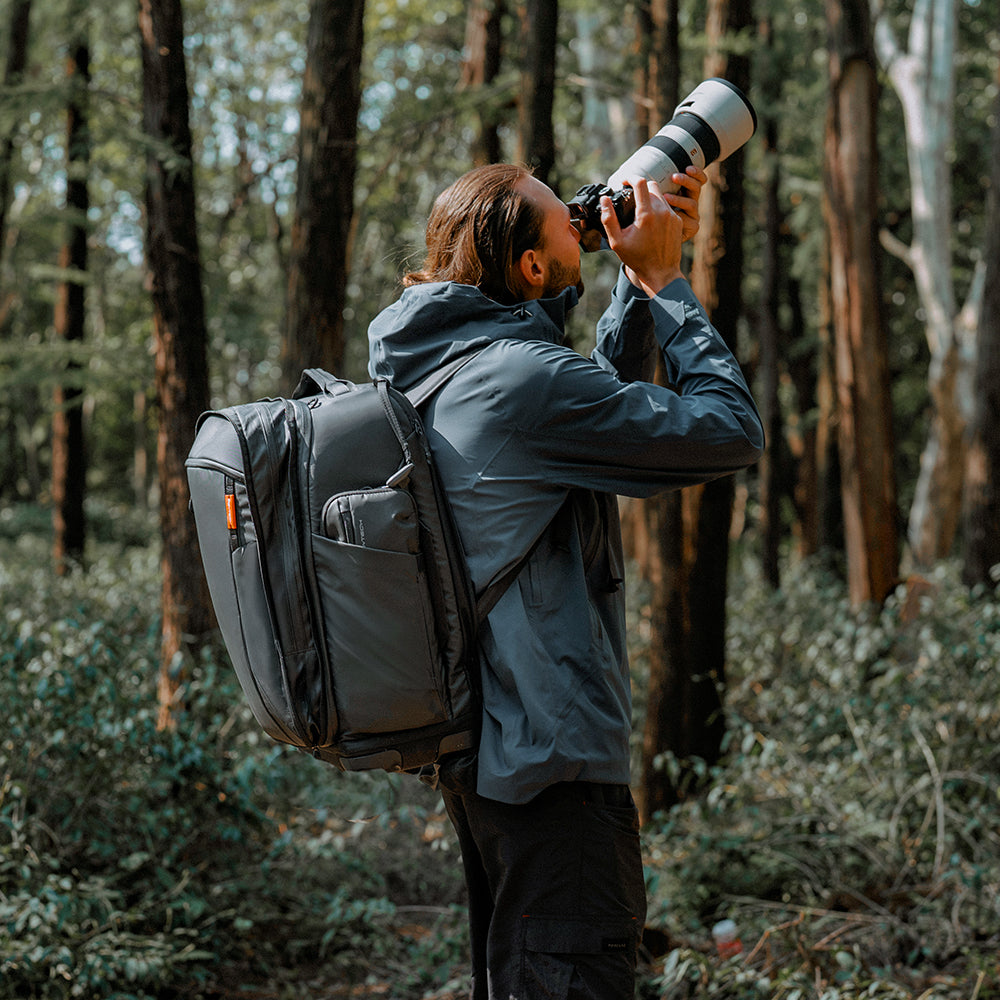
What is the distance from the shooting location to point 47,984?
4.08 metres

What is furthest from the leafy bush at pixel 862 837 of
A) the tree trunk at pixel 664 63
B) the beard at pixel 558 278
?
the tree trunk at pixel 664 63

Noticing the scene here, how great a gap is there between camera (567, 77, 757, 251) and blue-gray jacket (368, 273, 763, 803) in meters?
0.31

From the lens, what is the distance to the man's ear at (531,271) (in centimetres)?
223

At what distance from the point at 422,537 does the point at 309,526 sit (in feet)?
0.67

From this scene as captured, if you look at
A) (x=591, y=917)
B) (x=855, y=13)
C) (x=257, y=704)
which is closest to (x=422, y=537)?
(x=257, y=704)

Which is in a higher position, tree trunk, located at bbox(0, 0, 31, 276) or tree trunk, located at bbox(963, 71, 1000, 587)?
tree trunk, located at bbox(0, 0, 31, 276)

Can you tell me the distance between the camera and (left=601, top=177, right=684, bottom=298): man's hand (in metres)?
2.25

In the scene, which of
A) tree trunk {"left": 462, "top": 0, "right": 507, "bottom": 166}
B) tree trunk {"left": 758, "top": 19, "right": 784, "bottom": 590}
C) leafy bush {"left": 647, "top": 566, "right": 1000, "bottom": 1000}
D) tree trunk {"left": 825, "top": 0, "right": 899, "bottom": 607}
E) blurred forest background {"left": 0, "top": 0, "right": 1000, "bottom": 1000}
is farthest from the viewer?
tree trunk {"left": 758, "top": 19, "right": 784, "bottom": 590}

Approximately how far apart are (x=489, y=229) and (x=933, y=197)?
13184 mm

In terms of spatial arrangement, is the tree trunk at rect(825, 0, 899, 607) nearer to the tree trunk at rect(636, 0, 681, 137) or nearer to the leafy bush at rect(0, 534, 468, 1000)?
the tree trunk at rect(636, 0, 681, 137)

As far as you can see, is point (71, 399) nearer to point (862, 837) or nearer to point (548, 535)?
point (862, 837)

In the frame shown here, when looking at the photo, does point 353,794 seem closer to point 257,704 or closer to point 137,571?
point 257,704

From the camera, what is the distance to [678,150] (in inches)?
94.6

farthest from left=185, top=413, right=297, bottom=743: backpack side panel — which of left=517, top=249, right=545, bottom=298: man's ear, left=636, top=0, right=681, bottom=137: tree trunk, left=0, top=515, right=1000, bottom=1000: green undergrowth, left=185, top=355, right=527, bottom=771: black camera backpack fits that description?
left=636, top=0, right=681, bottom=137: tree trunk
